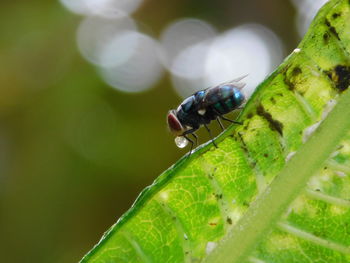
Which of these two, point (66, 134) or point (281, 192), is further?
point (66, 134)

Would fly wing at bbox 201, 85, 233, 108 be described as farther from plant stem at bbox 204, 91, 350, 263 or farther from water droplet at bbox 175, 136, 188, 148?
plant stem at bbox 204, 91, 350, 263

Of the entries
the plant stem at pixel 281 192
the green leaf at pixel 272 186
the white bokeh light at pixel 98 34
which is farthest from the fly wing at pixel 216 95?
the white bokeh light at pixel 98 34

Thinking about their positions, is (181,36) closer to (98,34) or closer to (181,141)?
(98,34)

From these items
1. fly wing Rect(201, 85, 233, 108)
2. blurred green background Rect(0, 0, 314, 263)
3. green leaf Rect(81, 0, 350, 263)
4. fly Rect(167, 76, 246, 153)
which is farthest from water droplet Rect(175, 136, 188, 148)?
blurred green background Rect(0, 0, 314, 263)

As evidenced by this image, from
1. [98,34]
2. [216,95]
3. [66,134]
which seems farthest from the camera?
[98,34]

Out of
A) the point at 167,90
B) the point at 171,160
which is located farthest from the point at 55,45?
the point at 171,160

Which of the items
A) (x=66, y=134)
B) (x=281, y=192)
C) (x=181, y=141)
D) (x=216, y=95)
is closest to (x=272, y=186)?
(x=281, y=192)

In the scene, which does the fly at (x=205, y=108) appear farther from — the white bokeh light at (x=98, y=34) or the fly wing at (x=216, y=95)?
the white bokeh light at (x=98, y=34)
